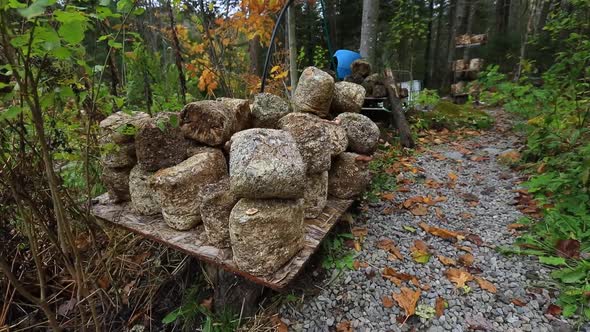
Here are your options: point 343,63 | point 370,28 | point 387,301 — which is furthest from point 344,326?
point 370,28

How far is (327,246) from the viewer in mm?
1844

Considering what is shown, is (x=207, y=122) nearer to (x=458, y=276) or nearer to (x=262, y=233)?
(x=262, y=233)

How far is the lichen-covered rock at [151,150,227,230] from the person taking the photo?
1494 mm

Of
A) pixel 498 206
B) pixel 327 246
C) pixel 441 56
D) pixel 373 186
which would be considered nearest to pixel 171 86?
pixel 373 186

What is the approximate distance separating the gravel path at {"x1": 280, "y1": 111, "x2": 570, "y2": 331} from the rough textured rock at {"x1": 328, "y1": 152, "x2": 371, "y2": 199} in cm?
31

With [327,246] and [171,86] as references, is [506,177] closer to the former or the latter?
[327,246]

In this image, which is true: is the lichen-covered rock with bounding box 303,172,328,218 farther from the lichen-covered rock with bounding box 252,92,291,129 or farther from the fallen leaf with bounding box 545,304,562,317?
the fallen leaf with bounding box 545,304,562,317

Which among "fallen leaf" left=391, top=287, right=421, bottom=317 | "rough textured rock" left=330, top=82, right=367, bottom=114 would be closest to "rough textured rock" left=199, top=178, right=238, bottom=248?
"fallen leaf" left=391, top=287, right=421, bottom=317

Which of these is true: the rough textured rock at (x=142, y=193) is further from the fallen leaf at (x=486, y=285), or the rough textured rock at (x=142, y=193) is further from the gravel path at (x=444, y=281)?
the fallen leaf at (x=486, y=285)

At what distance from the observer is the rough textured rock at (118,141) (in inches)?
66.5

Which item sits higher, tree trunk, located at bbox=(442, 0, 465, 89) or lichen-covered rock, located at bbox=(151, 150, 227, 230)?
tree trunk, located at bbox=(442, 0, 465, 89)

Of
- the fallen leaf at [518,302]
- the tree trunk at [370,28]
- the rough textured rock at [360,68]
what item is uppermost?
the tree trunk at [370,28]

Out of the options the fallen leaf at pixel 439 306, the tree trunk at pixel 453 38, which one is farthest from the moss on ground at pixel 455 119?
the tree trunk at pixel 453 38

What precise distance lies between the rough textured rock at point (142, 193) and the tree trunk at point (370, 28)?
3.75 metres
